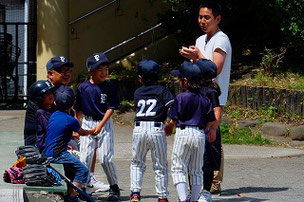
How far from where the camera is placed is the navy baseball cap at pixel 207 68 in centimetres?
764

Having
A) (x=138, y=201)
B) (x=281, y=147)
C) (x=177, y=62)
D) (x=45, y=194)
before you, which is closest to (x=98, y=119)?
(x=138, y=201)

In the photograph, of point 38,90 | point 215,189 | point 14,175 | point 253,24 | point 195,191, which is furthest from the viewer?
point 253,24

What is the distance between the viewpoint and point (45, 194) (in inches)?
268

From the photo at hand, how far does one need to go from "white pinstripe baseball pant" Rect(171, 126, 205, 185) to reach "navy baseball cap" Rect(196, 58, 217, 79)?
0.54 m

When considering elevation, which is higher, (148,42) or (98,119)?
(148,42)

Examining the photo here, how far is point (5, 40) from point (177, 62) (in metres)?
3.35

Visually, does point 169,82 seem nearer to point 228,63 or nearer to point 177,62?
point 177,62

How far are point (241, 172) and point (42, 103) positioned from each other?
3.32 metres

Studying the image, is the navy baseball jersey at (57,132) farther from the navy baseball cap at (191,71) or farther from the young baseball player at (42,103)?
the navy baseball cap at (191,71)

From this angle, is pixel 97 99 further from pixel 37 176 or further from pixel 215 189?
→ pixel 37 176

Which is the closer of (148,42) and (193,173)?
(193,173)

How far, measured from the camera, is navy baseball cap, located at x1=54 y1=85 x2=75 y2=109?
7.38 metres

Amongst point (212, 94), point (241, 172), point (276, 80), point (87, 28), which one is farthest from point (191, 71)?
point (87, 28)

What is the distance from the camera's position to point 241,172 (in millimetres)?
9844
